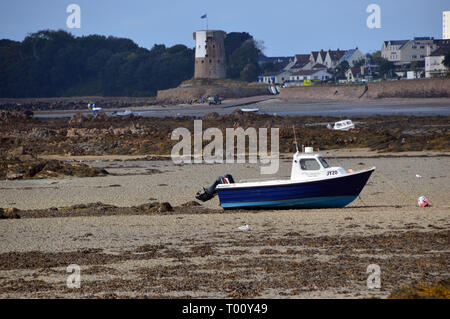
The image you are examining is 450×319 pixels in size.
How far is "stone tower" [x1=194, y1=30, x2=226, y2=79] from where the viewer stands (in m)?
113

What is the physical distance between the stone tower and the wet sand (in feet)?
304

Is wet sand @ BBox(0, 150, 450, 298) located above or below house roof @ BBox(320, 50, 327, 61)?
below

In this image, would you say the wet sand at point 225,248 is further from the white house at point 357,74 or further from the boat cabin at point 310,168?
the white house at point 357,74

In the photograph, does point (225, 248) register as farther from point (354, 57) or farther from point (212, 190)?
point (354, 57)

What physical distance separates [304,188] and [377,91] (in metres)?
71.8

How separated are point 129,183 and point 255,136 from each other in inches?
625

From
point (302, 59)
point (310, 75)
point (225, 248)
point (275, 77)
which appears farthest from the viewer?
point (302, 59)

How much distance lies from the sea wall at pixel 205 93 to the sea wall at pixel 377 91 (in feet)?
27.5

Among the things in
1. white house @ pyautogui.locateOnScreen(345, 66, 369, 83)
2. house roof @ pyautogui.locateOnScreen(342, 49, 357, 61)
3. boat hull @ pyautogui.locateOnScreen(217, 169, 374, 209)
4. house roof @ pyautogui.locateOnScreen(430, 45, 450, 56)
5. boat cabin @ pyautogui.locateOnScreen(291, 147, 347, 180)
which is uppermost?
house roof @ pyautogui.locateOnScreen(342, 49, 357, 61)

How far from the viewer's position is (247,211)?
18.3 m

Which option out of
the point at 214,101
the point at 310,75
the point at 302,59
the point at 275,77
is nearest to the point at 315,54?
the point at 302,59

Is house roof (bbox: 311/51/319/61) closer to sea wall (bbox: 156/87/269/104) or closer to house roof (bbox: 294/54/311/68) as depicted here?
house roof (bbox: 294/54/311/68)

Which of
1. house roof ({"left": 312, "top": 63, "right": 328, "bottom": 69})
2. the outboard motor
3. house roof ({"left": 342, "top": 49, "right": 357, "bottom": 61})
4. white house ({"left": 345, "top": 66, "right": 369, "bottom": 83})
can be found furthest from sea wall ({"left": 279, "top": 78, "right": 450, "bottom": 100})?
the outboard motor

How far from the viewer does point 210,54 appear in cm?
11400
